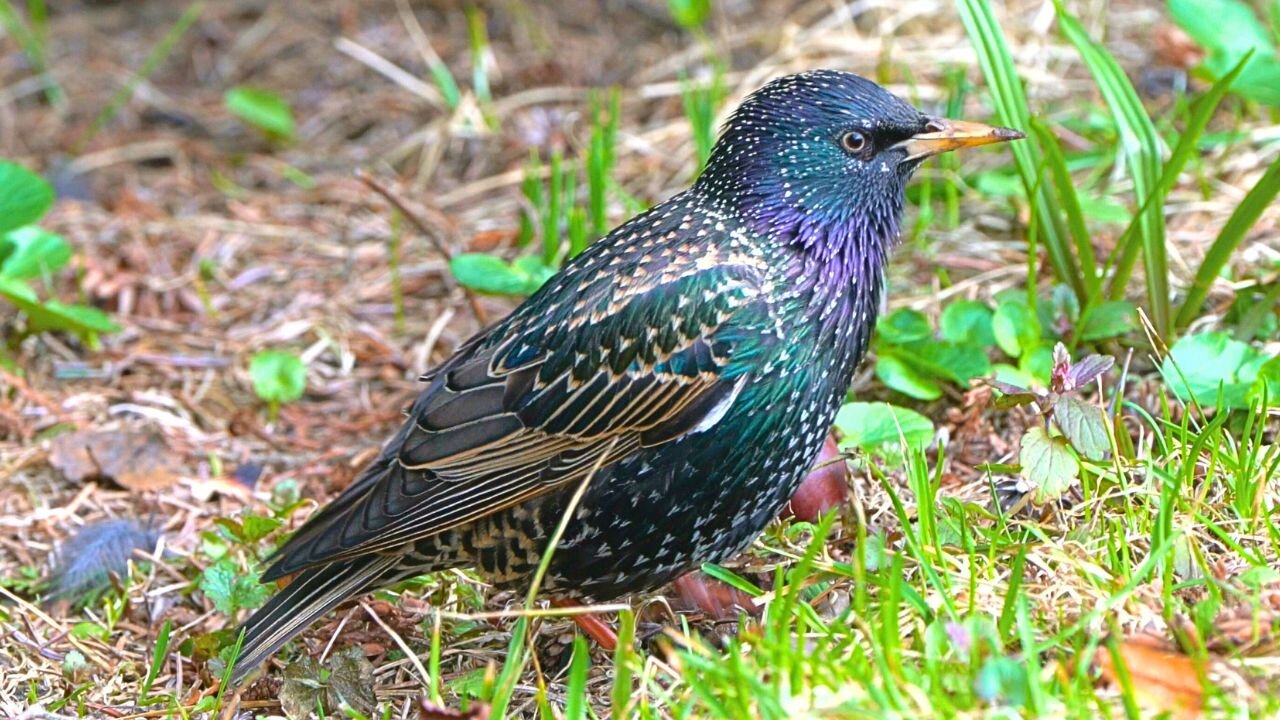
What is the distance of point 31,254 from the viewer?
15.8ft

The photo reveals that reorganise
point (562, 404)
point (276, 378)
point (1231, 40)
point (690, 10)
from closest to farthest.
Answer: point (562, 404)
point (276, 378)
point (1231, 40)
point (690, 10)

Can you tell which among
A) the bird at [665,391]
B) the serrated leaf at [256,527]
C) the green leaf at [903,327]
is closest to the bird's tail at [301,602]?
the bird at [665,391]

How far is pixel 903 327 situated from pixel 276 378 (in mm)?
1868

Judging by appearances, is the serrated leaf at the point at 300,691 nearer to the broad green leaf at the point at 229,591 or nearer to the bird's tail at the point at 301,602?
the bird's tail at the point at 301,602

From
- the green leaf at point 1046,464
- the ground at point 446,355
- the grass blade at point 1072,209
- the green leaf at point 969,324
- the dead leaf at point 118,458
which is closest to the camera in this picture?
the ground at point 446,355

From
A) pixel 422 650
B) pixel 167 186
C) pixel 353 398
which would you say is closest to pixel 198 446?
pixel 353 398

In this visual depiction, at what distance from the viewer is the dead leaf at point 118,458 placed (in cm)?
430

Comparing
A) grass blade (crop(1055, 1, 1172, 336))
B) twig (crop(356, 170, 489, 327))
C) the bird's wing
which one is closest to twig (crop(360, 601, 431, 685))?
the bird's wing

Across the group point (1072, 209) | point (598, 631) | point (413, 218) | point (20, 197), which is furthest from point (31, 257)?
point (1072, 209)

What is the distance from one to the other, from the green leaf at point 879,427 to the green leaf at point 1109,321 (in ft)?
1.81

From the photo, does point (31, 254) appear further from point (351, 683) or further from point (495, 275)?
point (351, 683)

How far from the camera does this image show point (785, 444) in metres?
3.26

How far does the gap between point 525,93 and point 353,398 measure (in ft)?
5.84

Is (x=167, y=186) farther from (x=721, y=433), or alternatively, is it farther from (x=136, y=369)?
(x=721, y=433)
